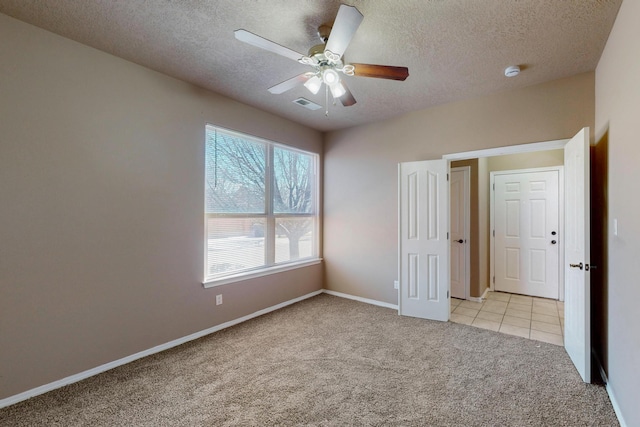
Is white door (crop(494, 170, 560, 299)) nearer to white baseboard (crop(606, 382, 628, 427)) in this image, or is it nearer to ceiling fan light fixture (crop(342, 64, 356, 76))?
white baseboard (crop(606, 382, 628, 427))

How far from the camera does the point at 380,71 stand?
203cm

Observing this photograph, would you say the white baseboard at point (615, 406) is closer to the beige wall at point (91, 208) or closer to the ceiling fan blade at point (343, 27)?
the ceiling fan blade at point (343, 27)

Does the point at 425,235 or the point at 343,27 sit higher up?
the point at 343,27

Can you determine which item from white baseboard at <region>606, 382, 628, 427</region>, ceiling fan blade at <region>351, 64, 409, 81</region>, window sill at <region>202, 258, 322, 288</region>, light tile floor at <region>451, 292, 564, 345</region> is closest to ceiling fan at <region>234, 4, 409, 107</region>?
ceiling fan blade at <region>351, 64, 409, 81</region>

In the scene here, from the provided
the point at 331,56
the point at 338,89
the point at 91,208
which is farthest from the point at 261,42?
the point at 91,208

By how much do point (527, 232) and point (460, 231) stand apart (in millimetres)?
1163

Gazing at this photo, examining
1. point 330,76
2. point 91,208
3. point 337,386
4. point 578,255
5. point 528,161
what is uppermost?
point 330,76

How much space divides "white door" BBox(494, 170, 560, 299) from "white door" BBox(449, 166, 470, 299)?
87 cm

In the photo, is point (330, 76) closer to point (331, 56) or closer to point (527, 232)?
point (331, 56)

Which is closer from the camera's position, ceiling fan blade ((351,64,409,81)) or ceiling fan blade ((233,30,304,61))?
ceiling fan blade ((233,30,304,61))

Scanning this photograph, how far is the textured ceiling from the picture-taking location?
190cm

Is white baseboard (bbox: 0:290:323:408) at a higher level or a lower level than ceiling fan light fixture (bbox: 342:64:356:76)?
lower

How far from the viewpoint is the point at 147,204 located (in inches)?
107

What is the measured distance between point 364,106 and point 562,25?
1.95m
